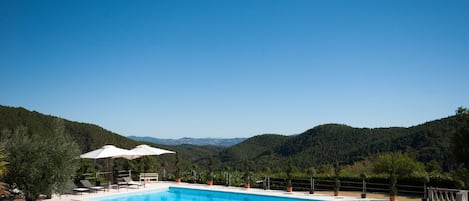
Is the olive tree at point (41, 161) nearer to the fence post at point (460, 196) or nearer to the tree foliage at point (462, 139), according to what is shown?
the fence post at point (460, 196)

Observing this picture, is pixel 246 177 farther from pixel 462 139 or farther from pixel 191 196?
pixel 462 139

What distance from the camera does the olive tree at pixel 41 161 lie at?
13.9m

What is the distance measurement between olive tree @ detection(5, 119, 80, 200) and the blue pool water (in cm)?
253

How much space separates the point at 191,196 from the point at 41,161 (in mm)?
6737

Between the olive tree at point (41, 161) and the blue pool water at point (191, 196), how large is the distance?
2.53m

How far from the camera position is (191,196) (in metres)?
18.6

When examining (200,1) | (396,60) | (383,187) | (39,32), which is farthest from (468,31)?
(39,32)

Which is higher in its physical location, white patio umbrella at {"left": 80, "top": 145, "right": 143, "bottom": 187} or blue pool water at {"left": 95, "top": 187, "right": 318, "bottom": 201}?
white patio umbrella at {"left": 80, "top": 145, "right": 143, "bottom": 187}

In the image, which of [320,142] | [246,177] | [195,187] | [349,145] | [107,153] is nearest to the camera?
[107,153]

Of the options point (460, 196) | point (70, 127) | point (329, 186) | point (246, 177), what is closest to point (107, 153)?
point (246, 177)

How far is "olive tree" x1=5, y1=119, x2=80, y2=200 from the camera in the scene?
13938 millimetres

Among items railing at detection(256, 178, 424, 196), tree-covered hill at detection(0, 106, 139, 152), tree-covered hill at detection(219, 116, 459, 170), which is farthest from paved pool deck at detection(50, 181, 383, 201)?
tree-covered hill at detection(219, 116, 459, 170)

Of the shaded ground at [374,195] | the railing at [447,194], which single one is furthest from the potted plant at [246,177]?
the railing at [447,194]

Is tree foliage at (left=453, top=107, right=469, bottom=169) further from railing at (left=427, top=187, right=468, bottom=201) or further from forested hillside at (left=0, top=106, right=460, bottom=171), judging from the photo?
forested hillside at (left=0, top=106, right=460, bottom=171)
